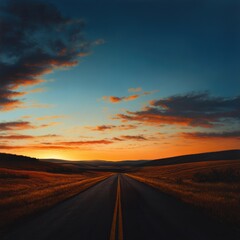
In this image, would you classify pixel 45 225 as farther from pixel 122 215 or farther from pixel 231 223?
pixel 231 223

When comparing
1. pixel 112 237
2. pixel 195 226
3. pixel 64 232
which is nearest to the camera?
pixel 112 237

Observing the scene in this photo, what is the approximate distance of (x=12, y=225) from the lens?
1027 centimetres

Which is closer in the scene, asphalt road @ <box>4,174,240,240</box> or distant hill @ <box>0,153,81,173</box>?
asphalt road @ <box>4,174,240,240</box>

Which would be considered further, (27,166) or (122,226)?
(27,166)

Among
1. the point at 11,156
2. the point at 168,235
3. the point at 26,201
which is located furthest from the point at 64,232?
the point at 11,156

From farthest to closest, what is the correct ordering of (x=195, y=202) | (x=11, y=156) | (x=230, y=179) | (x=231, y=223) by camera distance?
(x=11, y=156) → (x=230, y=179) → (x=195, y=202) → (x=231, y=223)

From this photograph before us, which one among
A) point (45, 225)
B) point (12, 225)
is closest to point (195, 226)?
point (45, 225)

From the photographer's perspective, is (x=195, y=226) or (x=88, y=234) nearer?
(x=88, y=234)

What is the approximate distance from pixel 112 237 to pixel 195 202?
9145 millimetres

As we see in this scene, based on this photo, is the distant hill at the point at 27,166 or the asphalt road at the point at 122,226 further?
the distant hill at the point at 27,166

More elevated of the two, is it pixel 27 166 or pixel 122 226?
pixel 27 166

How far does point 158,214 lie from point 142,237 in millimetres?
4136

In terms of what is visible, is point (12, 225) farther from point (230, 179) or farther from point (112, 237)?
point (230, 179)

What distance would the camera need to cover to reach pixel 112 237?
806cm
